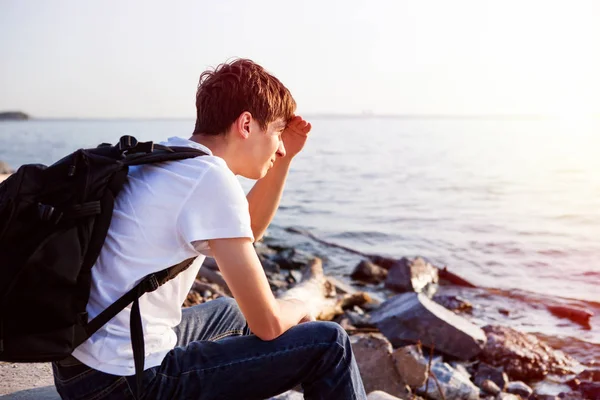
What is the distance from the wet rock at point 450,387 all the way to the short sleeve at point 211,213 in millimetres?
3719

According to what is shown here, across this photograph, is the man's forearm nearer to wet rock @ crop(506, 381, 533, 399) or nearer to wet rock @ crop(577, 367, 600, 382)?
wet rock @ crop(506, 381, 533, 399)

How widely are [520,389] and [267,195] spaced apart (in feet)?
13.0

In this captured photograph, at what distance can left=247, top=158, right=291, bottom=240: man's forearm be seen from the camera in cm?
368

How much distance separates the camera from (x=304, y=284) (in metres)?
7.85

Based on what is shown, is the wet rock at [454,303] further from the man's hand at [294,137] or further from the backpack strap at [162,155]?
the backpack strap at [162,155]

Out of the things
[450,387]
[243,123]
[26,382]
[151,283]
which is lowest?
[450,387]

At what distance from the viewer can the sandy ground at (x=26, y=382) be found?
3.69m

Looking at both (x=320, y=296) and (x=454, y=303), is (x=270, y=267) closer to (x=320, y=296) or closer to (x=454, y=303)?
(x=454, y=303)

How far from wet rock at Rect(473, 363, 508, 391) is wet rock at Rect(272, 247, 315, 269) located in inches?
209

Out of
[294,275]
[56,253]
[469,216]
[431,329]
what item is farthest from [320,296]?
[469,216]

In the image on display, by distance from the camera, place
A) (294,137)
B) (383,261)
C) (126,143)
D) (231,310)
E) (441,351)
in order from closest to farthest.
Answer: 1. (126,143)
2. (231,310)
3. (294,137)
4. (441,351)
5. (383,261)

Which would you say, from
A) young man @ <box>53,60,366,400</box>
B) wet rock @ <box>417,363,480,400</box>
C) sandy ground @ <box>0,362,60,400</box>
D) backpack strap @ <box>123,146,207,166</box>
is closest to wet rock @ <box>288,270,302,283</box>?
wet rock @ <box>417,363,480,400</box>

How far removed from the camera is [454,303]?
9.41 m

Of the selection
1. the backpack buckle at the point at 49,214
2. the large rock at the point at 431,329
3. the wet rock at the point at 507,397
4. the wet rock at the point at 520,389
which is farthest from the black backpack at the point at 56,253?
the large rock at the point at 431,329
